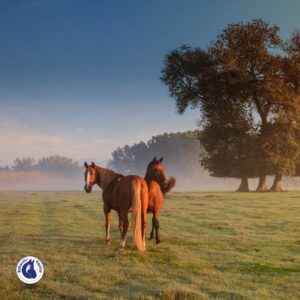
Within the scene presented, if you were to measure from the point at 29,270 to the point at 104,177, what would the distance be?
602cm

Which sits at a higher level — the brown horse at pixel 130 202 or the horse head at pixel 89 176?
the horse head at pixel 89 176

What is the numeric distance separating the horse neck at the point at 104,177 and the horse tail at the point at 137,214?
199 centimetres

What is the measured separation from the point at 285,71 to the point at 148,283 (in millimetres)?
56476

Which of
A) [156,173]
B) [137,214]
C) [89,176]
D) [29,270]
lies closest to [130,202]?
[137,214]

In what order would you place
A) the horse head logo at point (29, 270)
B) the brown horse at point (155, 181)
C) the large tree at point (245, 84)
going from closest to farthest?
the horse head logo at point (29, 270) → the brown horse at point (155, 181) → the large tree at point (245, 84)

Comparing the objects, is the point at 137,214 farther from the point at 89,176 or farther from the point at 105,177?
the point at 89,176

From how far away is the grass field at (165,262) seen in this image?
425 inches

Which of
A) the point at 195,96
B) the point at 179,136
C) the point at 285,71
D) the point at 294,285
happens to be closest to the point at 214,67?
the point at 195,96

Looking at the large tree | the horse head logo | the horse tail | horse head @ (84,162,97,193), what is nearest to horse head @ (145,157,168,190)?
the horse tail

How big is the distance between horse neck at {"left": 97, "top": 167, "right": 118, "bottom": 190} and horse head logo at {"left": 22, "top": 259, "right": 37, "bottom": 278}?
5.29 metres

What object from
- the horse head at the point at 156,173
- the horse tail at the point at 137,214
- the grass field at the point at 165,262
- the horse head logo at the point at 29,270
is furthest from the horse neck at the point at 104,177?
the horse head logo at the point at 29,270

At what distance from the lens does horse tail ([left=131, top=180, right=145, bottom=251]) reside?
1508cm

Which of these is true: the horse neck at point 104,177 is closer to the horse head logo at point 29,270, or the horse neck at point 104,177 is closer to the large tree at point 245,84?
the horse head logo at point 29,270

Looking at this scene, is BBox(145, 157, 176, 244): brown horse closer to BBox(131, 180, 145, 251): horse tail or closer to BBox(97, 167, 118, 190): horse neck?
BBox(97, 167, 118, 190): horse neck
